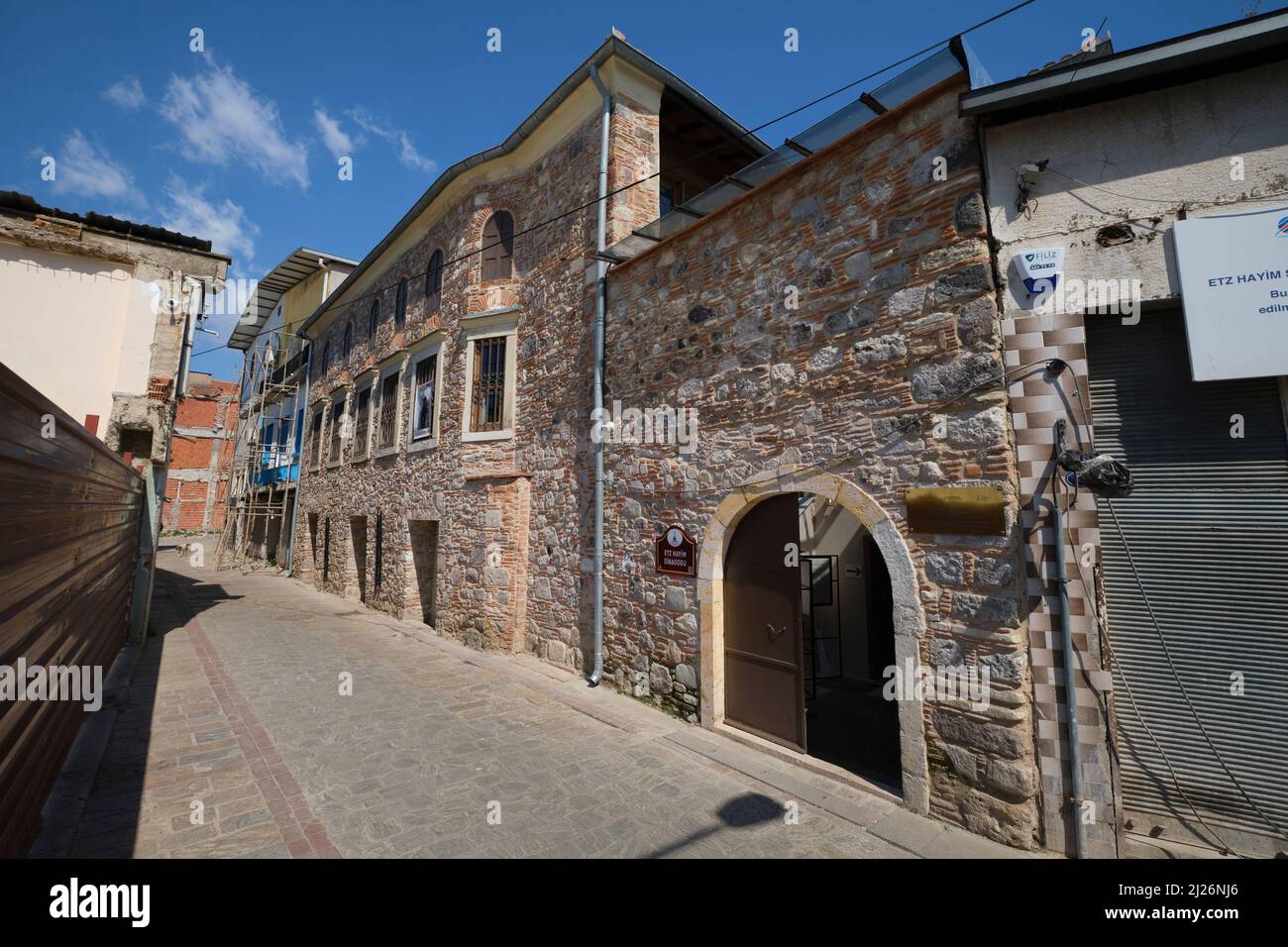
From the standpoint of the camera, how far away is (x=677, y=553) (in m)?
6.21

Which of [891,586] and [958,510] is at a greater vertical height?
[958,510]

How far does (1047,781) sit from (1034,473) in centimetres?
197

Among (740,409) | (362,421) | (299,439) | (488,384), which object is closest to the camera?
(740,409)

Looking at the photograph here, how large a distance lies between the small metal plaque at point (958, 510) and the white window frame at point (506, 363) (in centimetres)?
661

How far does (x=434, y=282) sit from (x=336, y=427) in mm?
6886

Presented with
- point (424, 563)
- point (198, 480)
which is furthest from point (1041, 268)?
point (198, 480)

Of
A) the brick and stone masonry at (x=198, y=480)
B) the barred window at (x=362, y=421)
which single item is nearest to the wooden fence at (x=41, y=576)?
the barred window at (x=362, y=421)

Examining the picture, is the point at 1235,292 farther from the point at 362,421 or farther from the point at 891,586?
the point at 362,421

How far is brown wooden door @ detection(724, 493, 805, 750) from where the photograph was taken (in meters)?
5.25

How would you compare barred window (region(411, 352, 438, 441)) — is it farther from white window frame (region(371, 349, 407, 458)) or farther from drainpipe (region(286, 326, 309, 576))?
drainpipe (region(286, 326, 309, 576))

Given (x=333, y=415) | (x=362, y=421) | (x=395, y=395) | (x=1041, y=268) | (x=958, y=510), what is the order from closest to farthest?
1. (x=1041, y=268)
2. (x=958, y=510)
3. (x=395, y=395)
4. (x=362, y=421)
5. (x=333, y=415)

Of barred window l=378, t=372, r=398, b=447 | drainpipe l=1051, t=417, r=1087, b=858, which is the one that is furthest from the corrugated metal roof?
drainpipe l=1051, t=417, r=1087, b=858

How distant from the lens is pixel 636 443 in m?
6.87
